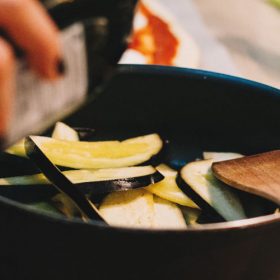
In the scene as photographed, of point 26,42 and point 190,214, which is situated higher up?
point 26,42

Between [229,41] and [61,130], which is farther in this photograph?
[229,41]

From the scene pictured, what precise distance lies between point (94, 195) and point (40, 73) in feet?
Answer: 1.32

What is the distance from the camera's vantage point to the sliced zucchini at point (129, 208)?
2.26 feet

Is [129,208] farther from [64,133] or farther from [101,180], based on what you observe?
[64,133]

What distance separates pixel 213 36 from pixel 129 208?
1.45 metres

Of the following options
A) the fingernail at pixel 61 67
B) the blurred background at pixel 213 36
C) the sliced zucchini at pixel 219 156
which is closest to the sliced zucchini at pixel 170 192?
the sliced zucchini at pixel 219 156

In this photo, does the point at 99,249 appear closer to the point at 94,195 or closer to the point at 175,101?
the point at 94,195

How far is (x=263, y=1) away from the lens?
250 cm

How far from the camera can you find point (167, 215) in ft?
2.41

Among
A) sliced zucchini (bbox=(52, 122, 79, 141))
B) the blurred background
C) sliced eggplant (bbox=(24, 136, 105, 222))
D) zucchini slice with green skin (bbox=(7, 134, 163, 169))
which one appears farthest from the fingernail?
the blurred background

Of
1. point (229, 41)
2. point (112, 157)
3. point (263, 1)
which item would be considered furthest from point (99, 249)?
point (263, 1)

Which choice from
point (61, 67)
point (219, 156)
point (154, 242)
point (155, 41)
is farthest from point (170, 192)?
point (155, 41)

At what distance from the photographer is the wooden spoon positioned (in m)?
0.68

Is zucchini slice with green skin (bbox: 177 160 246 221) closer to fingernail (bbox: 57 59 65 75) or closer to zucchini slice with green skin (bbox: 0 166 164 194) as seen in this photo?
zucchini slice with green skin (bbox: 0 166 164 194)
